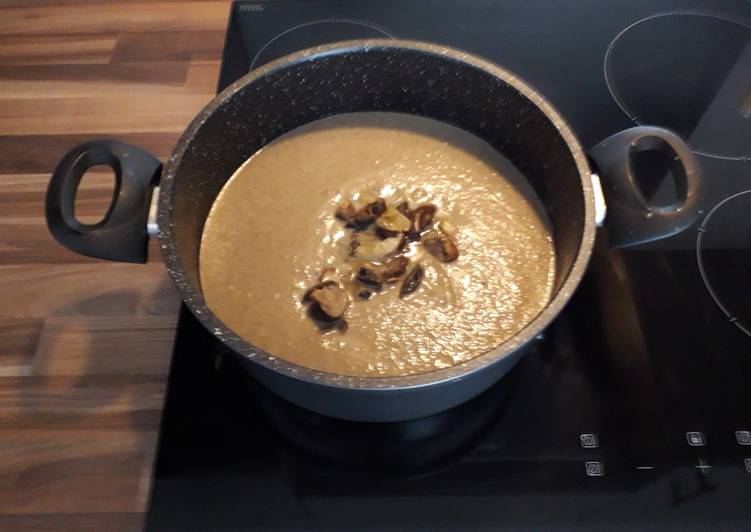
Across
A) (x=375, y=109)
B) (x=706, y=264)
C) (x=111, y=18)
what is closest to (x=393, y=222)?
(x=375, y=109)


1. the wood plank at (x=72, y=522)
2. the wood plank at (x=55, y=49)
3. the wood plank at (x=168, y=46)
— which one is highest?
the wood plank at (x=168, y=46)

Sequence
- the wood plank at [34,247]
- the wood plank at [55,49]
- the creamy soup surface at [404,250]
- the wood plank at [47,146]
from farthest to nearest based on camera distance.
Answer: the wood plank at [55,49] → the wood plank at [47,146] → the wood plank at [34,247] → the creamy soup surface at [404,250]

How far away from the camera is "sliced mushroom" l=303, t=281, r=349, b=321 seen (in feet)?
2.45

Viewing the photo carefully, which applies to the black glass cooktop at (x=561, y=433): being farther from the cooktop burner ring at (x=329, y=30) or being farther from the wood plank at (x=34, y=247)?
the cooktop burner ring at (x=329, y=30)

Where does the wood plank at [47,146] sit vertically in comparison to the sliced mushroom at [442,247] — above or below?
below

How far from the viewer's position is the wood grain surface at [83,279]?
73cm

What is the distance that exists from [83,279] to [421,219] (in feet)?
1.60

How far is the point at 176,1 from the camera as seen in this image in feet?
3.95

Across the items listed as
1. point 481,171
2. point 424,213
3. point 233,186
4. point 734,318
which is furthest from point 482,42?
point 734,318

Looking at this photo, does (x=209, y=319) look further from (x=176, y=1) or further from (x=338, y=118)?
(x=176, y=1)

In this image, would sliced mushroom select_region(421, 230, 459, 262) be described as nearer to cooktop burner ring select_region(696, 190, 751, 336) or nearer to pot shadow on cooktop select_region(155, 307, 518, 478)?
pot shadow on cooktop select_region(155, 307, 518, 478)

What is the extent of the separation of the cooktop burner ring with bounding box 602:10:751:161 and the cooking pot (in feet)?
0.39

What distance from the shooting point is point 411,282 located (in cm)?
78

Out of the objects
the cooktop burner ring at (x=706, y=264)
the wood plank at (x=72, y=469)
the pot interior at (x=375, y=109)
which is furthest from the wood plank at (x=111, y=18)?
the cooktop burner ring at (x=706, y=264)
